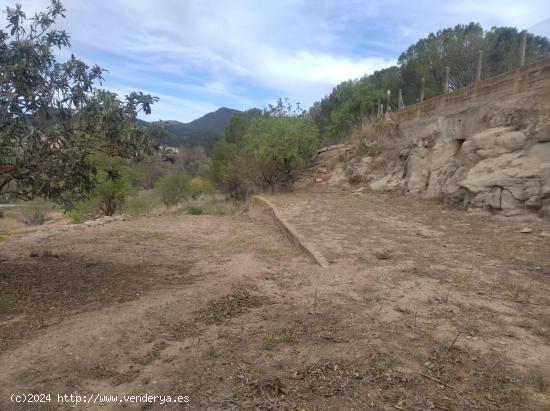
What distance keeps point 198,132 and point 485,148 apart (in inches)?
2515

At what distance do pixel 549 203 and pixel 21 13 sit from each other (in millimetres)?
8742

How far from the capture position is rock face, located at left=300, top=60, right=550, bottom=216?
875 centimetres

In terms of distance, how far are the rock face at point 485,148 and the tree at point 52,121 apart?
740 cm

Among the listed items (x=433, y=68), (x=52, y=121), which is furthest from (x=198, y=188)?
(x=52, y=121)

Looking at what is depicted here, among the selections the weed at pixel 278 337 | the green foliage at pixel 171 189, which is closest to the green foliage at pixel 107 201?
the green foliage at pixel 171 189

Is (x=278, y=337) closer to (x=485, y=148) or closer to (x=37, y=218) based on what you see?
(x=485, y=148)

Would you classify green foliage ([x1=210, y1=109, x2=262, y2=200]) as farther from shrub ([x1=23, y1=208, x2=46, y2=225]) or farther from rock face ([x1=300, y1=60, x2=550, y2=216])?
shrub ([x1=23, y1=208, x2=46, y2=225])

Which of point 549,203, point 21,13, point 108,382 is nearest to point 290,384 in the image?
point 108,382

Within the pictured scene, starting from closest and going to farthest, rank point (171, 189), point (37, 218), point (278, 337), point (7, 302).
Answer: point (278, 337)
point (7, 302)
point (37, 218)
point (171, 189)

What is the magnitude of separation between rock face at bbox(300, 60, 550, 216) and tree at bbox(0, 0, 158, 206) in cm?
740

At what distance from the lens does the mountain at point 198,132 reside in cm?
522

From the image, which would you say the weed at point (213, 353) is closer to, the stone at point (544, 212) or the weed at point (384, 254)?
the weed at point (384, 254)

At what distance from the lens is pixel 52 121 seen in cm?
455

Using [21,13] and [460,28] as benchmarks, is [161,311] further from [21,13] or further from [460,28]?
[460,28]
